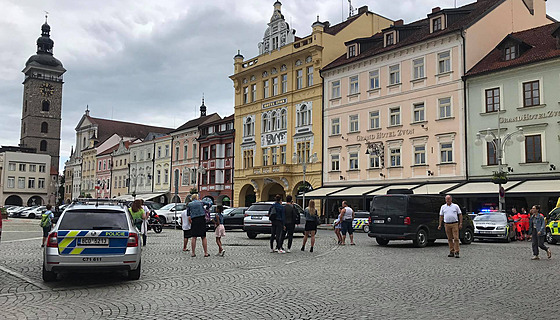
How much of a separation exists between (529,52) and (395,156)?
1135 centimetres

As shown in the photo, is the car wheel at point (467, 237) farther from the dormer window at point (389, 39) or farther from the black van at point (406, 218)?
the dormer window at point (389, 39)

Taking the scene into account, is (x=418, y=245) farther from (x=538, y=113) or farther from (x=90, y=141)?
(x=90, y=141)

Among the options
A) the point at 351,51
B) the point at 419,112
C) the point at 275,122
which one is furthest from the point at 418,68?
the point at 275,122

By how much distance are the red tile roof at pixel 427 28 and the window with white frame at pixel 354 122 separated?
14.9ft

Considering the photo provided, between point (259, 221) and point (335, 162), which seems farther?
point (335, 162)

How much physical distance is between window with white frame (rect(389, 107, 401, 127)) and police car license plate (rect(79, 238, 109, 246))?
3199cm

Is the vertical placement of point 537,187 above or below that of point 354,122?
below

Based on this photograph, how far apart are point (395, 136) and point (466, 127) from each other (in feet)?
19.2

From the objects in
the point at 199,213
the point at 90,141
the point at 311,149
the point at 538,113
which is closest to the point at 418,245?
the point at 199,213

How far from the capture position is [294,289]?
9867 millimetres

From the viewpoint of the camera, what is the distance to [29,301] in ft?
28.3

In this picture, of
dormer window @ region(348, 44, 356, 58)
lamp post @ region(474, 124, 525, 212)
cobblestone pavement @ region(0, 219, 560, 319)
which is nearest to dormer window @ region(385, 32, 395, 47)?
dormer window @ region(348, 44, 356, 58)

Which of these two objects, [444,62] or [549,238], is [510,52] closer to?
[444,62]

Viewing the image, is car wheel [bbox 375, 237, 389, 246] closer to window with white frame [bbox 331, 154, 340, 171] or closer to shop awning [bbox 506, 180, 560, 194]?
shop awning [bbox 506, 180, 560, 194]
